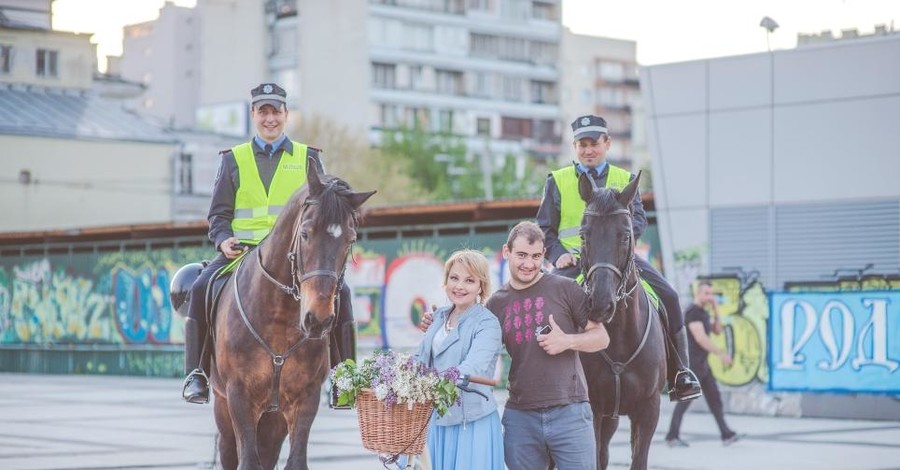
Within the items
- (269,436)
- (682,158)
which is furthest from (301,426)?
(682,158)

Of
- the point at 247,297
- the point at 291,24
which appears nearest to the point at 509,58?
the point at 291,24

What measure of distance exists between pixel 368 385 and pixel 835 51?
1886 cm

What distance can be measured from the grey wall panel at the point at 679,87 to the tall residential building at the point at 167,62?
281ft

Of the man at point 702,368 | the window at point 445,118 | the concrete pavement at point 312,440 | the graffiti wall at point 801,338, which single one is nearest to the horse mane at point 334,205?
the concrete pavement at point 312,440

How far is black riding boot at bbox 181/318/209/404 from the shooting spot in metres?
10.6

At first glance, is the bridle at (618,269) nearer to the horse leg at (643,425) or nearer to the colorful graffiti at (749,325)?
the horse leg at (643,425)

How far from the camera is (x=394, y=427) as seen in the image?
7.92 metres

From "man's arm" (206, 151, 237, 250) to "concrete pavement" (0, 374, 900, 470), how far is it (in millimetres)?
5924

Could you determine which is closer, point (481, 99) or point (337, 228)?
point (337, 228)

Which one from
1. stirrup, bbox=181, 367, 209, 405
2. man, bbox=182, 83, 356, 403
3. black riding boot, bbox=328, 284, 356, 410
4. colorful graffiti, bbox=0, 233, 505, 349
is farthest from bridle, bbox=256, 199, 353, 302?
colorful graffiti, bbox=0, 233, 505, 349

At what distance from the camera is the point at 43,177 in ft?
211

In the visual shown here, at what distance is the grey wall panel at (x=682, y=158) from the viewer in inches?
1066

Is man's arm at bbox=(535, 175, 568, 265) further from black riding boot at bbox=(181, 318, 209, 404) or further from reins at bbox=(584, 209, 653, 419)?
black riding boot at bbox=(181, 318, 209, 404)

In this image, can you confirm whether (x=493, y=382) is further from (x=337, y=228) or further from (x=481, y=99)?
(x=481, y=99)
